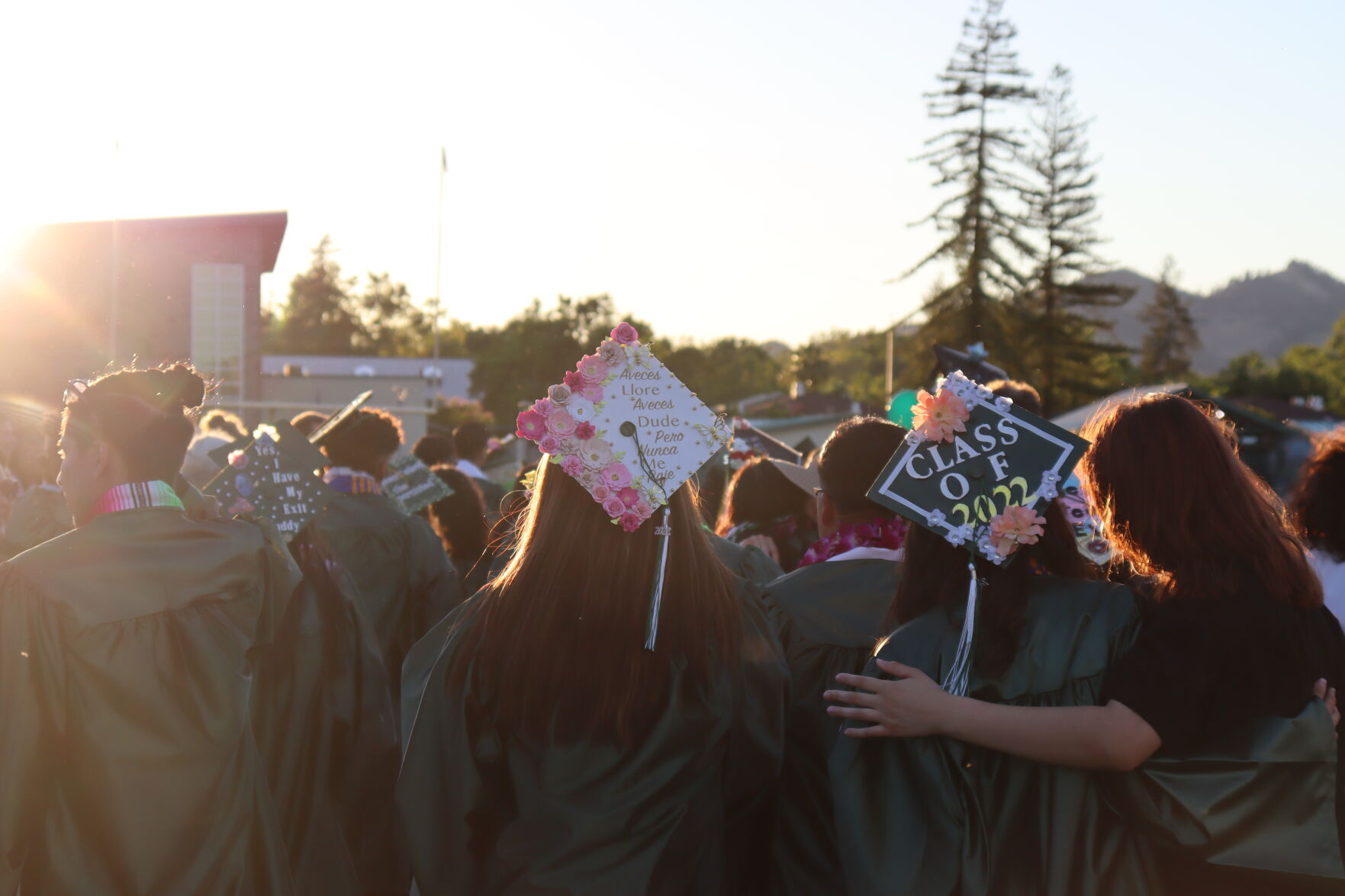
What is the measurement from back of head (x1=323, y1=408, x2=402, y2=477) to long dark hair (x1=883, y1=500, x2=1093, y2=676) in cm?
344

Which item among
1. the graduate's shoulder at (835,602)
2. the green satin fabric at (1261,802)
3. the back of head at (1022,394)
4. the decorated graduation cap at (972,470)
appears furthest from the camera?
the back of head at (1022,394)

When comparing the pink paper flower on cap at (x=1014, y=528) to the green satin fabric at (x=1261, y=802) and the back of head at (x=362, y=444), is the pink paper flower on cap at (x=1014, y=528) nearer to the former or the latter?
the green satin fabric at (x=1261, y=802)

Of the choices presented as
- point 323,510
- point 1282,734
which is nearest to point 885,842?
point 1282,734

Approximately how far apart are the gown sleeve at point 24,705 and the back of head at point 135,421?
0.42 meters

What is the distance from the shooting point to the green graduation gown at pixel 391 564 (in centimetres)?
559

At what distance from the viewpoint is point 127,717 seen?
317cm

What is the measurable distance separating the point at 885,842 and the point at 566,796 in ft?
2.31

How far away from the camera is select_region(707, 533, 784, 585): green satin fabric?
429 centimetres

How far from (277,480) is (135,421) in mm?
1677

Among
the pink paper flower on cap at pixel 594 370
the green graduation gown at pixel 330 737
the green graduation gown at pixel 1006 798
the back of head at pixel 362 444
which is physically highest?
the pink paper flower on cap at pixel 594 370

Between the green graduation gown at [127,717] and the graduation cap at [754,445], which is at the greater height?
the graduation cap at [754,445]

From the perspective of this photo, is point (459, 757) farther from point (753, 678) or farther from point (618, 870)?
point (753, 678)

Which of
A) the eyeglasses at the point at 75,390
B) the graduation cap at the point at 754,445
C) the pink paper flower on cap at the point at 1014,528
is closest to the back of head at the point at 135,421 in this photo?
the eyeglasses at the point at 75,390

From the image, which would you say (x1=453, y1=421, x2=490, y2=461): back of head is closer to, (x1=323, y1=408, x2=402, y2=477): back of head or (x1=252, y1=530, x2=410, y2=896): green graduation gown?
(x1=323, y1=408, x2=402, y2=477): back of head
